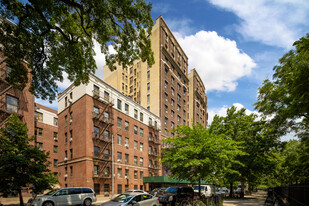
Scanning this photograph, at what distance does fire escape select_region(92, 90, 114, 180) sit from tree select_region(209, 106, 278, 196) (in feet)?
58.5

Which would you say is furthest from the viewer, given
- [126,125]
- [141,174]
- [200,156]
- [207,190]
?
[141,174]

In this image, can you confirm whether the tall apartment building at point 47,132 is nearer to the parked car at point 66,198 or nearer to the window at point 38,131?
the window at point 38,131

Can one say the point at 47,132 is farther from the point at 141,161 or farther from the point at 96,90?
the point at 141,161

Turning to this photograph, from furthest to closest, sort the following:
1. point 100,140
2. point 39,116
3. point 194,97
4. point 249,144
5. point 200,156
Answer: point 194,97 < point 39,116 < point 100,140 < point 249,144 < point 200,156

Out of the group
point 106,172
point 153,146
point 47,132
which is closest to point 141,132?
point 153,146

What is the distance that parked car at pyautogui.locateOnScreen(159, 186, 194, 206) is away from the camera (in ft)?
55.6

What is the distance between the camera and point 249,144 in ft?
103

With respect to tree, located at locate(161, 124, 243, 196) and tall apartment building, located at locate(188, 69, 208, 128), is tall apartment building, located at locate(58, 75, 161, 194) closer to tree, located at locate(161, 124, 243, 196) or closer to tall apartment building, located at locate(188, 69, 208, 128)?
tree, located at locate(161, 124, 243, 196)

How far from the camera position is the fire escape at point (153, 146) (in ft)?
150

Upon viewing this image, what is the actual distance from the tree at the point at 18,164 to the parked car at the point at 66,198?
89cm

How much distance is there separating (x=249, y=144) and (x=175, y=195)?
61.8ft

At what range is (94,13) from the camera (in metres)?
11.5

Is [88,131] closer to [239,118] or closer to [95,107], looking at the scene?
[95,107]

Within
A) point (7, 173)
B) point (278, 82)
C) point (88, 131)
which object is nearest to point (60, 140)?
point (88, 131)
